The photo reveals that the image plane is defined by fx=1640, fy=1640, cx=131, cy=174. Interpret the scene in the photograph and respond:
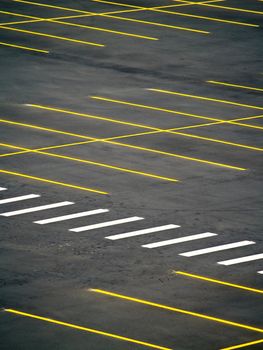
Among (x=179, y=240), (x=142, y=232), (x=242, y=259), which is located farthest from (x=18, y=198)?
(x=242, y=259)

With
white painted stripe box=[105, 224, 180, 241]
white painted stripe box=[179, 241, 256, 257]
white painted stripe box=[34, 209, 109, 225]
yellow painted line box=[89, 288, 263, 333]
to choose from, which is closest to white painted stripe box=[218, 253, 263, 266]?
white painted stripe box=[179, 241, 256, 257]

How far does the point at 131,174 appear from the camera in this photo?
35000mm

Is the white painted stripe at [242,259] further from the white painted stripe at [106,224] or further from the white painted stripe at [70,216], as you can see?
the white painted stripe at [70,216]

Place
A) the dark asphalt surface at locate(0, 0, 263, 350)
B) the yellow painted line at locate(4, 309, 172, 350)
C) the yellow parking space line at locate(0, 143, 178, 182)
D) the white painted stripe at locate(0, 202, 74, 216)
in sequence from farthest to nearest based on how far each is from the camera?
the yellow parking space line at locate(0, 143, 178, 182) < the white painted stripe at locate(0, 202, 74, 216) < the dark asphalt surface at locate(0, 0, 263, 350) < the yellow painted line at locate(4, 309, 172, 350)

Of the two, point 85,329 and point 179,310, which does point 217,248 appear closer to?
point 179,310

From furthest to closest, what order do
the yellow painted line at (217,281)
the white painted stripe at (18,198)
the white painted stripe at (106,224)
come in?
the white painted stripe at (18,198), the white painted stripe at (106,224), the yellow painted line at (217,281)

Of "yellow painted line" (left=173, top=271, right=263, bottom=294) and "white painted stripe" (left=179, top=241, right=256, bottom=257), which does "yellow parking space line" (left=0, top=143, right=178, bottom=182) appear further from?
"yellow painted line" (left=173, top=271, right=263, bottom=294)

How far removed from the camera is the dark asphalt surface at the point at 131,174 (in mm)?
26250

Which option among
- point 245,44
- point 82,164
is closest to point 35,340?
point 82,164

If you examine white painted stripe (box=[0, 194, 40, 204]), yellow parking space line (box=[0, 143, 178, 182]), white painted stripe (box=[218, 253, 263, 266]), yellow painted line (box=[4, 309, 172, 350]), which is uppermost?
yellow painted line (box=[4, 309, 172, 350])

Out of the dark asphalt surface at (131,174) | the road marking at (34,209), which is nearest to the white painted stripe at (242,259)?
the dark asphalt surface at (131,174)

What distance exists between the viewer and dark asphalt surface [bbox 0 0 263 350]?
1033 inches

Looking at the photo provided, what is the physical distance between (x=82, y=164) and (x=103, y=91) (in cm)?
700

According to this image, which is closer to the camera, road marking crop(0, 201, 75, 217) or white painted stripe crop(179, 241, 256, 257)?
white painted stripe crop(179, 241, 256, 257)
